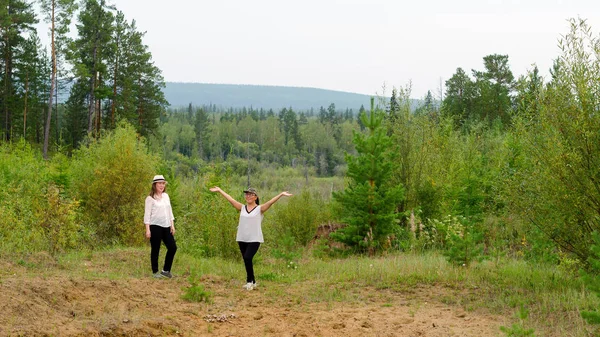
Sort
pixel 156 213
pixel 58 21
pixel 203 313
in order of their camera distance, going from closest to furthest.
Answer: pixel 203 313 → pixel 156 213 → pixel 58 21

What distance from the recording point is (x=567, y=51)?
9078 mm

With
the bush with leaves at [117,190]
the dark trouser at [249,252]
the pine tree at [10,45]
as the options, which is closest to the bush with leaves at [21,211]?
the bush with leaves at [117,190]

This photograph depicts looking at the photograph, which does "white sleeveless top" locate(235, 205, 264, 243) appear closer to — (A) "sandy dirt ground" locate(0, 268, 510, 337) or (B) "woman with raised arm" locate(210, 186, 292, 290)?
(B) "woman with raised arm" locate(210, 186, 292, 290)

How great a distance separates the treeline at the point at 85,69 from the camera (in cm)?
3566

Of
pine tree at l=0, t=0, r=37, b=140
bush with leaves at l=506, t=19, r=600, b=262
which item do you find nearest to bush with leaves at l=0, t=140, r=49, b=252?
bush with leaves at l=506, t=19, r=600, b=262

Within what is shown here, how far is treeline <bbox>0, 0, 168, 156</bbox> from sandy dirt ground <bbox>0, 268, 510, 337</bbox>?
28.8 m

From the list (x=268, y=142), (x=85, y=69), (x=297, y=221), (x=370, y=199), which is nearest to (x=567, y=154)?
(x=370, y=199)

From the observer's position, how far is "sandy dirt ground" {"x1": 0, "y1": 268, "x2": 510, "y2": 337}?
7156 mm

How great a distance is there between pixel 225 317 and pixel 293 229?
11121 mm

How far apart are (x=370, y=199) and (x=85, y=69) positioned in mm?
26671

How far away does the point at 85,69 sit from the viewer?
35312mm

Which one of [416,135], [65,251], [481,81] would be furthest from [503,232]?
[481,81]

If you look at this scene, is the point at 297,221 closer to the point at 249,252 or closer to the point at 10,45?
the point at 249,252

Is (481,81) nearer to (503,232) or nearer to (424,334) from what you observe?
(503,232)
